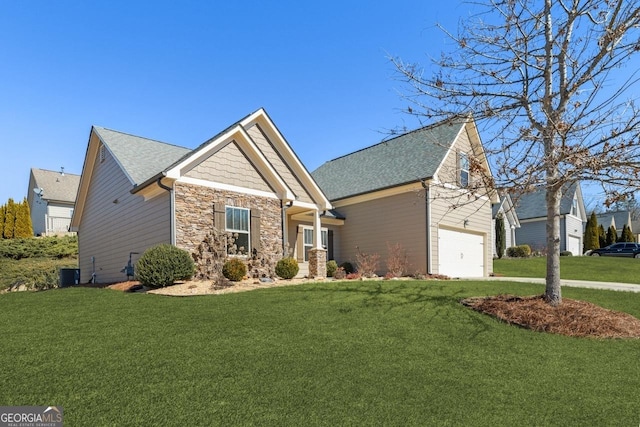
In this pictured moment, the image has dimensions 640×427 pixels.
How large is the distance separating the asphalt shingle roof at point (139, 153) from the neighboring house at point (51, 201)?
2261 centimetres

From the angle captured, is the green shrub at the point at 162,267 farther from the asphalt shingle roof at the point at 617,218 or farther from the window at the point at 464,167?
the asphalt shingle roof at the point at 617,218

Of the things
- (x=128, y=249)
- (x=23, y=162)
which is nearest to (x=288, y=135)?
(x=128, y=249)

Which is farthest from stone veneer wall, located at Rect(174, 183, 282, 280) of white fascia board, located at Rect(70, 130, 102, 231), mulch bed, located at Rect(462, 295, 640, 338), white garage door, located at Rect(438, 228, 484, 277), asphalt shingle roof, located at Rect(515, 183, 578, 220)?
asphalt shingle roof, located at Rect(515, 183, 578, 220)

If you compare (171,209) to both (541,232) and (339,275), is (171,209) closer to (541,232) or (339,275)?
(339,275)

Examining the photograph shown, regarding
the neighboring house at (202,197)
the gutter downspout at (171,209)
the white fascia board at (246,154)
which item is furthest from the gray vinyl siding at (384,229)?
the gutter downspout at (171,209)

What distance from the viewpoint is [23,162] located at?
36.8 m

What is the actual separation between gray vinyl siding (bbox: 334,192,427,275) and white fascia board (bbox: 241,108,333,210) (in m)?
2.86

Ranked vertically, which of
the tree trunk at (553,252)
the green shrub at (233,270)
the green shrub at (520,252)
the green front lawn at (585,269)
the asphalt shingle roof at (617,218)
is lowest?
the green front lawn at (585,269)

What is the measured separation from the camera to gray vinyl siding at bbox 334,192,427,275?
52.0 ft

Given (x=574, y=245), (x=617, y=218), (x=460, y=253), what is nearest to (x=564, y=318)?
(x=460, y=253)

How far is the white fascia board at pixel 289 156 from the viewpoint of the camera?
15156 mm

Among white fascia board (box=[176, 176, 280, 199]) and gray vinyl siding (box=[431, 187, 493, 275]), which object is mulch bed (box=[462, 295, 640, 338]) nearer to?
gray vinyl siding (box=[431, 187, 493, 275])

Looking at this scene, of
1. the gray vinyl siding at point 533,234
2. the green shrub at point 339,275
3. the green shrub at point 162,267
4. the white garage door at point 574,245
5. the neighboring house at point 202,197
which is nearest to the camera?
the green shrub at point 162,267

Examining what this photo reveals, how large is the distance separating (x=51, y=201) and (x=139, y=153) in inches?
1036
